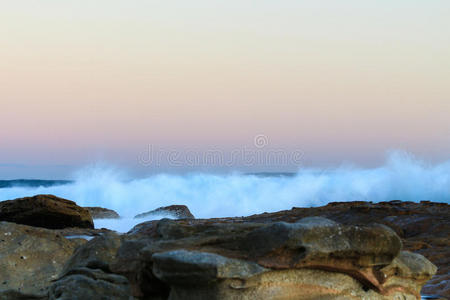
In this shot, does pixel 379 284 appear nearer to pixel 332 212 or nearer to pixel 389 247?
pixel 389 247

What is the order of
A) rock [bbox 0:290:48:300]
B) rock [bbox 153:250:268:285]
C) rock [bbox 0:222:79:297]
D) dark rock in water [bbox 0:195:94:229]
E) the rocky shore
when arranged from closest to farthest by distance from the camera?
rock [bbox 153:250:268:285] < the rocky shore < rock [bbox 0:290:48:300] < rock [bbox 0:222:79:297] < dark rock in water [bbox 0:195:94:229]

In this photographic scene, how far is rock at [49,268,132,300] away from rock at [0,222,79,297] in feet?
5.86

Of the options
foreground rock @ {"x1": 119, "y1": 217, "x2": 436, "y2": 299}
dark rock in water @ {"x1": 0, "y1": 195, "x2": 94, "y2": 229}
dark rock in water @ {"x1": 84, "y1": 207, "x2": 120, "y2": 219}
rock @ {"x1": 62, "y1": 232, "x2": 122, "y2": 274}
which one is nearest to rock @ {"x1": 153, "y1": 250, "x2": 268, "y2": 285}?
foreground rock @ {"x1": 119, "y1": 217, "x2": 436, "y2": 299}

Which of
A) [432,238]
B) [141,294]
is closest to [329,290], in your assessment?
[141,294]

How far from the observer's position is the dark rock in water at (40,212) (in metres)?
12.0

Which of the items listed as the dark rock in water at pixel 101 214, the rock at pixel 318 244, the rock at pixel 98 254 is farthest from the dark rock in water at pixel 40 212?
the rock at pixel 318 244

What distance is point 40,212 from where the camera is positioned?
12.0 metres

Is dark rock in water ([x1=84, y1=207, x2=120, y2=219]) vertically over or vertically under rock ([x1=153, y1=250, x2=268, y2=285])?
over

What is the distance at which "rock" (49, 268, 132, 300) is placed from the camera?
4.29 metres

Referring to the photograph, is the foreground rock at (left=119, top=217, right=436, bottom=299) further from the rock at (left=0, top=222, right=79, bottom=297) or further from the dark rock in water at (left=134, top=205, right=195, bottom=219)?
the dark rock in water at (left=134, top=205, right=195, bottom=219)

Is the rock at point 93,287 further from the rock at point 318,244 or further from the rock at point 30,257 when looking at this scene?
the rock at point 30,257

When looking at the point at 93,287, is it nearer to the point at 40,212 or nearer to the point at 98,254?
the point at 98,254

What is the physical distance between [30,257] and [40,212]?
5664 mm

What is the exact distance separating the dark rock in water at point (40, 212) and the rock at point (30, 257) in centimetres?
523
